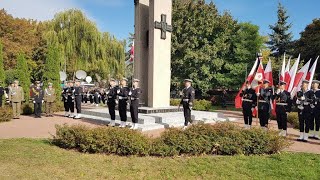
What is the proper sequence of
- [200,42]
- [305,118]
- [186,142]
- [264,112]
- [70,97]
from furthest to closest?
[200,42] → [70,97] → [264,112] → [305,118] → [186,142]

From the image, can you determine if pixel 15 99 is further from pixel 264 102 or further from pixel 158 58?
pixel 264 102

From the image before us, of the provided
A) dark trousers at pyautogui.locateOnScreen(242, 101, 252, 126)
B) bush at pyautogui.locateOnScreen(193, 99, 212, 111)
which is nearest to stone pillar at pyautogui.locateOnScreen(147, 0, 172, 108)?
dark trousers at pyautogui.locateOnScreen(242, 101, 252, 126)

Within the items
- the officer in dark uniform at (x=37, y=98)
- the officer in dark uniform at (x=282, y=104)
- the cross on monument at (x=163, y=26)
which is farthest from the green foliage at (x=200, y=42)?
the officer in dark uniform at (x=282, y=104)

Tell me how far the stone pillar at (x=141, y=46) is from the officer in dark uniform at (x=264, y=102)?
5.75 metres

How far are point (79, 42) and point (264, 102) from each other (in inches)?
1193

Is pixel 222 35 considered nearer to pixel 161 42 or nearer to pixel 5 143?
pixel 161 42

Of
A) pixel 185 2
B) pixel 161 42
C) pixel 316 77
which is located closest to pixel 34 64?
pixel 185 2

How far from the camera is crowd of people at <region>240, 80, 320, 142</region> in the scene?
10.6 metres

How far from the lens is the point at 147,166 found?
7.15m

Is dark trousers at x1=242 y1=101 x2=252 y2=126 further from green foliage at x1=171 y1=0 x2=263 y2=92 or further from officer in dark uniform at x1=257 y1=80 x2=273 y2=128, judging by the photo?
green foliage at x1=171 y1=0 x2=263 y2=92

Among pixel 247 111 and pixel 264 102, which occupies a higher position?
pixel 264 102

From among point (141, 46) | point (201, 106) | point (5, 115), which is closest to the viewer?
point (5, 115)

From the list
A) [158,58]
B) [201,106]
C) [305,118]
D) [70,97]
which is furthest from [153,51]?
[201,106]

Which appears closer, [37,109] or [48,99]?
[37,109]
